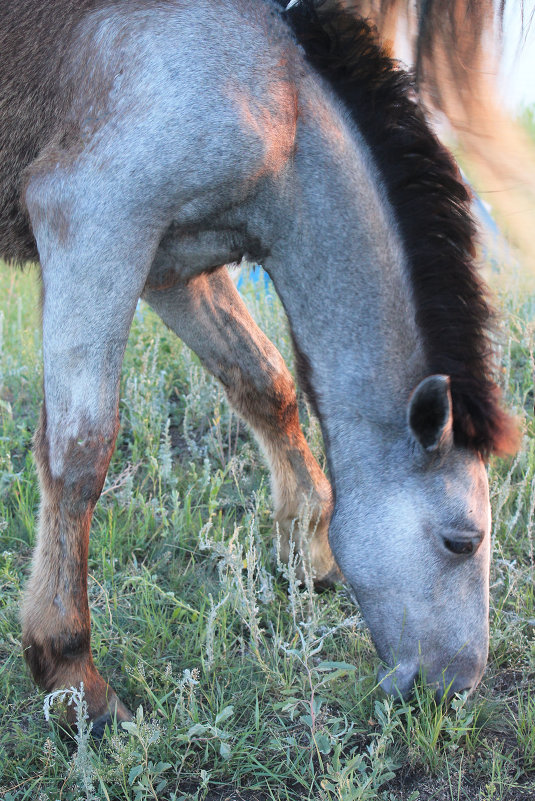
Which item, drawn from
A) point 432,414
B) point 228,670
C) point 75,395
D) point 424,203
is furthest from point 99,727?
point 424,203

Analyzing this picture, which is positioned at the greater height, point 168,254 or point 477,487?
point 168,254

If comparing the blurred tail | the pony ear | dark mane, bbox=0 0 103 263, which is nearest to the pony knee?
dark mane, bbox=0 0 103 263

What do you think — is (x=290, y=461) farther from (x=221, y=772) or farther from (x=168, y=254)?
(x=221, y=772)

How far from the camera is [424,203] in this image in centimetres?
240

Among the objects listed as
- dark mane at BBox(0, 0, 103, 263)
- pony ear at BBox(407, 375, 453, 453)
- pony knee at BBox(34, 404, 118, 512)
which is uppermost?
dark mane at BBox(0, 0, 103, 263)

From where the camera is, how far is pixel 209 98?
7.25 ft

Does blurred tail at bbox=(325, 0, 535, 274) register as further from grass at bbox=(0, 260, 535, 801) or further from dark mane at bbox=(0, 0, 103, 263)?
dark mane at bbox=(0, 0, 103, 263)

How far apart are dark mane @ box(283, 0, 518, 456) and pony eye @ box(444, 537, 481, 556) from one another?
30 centimetres

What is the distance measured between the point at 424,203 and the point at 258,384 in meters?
1.10

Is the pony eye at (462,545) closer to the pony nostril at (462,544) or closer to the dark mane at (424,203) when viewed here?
the pony nostril at (462,544)

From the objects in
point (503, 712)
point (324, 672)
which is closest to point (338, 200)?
point (324, 672)

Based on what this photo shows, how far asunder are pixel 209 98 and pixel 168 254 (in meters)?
0.56

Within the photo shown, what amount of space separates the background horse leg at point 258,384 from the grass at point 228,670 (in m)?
0.19

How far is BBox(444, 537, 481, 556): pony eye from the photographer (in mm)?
2309
